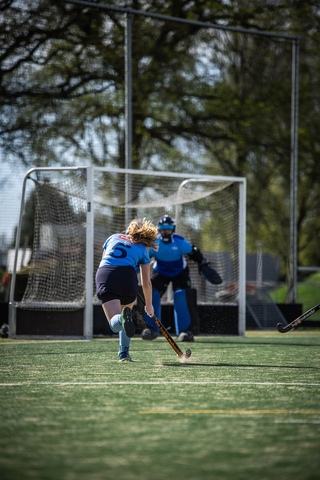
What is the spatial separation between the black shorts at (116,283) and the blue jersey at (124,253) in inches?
2.1

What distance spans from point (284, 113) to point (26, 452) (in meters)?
14.3

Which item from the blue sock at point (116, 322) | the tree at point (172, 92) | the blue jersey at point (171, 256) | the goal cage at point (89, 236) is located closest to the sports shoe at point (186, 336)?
the blue jersey at point (171, 256)

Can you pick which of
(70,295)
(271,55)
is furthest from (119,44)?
(70,295)

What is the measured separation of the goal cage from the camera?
370 inches

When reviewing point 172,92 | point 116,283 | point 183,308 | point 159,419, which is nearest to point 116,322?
point 116,283

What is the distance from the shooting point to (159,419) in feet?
11.8

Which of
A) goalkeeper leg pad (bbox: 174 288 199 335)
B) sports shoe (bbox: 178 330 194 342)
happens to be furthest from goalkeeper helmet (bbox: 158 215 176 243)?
sports shoe (bbox: 178 330 194 342)

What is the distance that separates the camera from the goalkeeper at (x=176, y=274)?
30.0 ft

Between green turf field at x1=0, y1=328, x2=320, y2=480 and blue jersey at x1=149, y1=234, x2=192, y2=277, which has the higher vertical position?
blue jersey at x1=149, y1=234, x2=192, y2=277

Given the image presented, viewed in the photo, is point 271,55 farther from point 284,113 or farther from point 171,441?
point 171,441

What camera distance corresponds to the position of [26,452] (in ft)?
9.61

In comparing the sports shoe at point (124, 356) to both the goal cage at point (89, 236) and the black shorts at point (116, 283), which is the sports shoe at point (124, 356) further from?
the goal cage at point (89, 236)

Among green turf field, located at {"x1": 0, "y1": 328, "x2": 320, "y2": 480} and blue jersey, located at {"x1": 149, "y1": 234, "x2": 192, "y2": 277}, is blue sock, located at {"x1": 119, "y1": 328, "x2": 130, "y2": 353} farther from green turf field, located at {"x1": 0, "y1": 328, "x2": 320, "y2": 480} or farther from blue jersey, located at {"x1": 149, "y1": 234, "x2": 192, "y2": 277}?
blue jersey, located at {"x1": 149, "y1": 234, "x2": 192, "y2": 277}

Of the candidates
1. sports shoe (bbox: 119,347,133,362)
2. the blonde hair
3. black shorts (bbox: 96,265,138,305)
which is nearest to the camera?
black shorts (bbox: 96,265,138,305)
